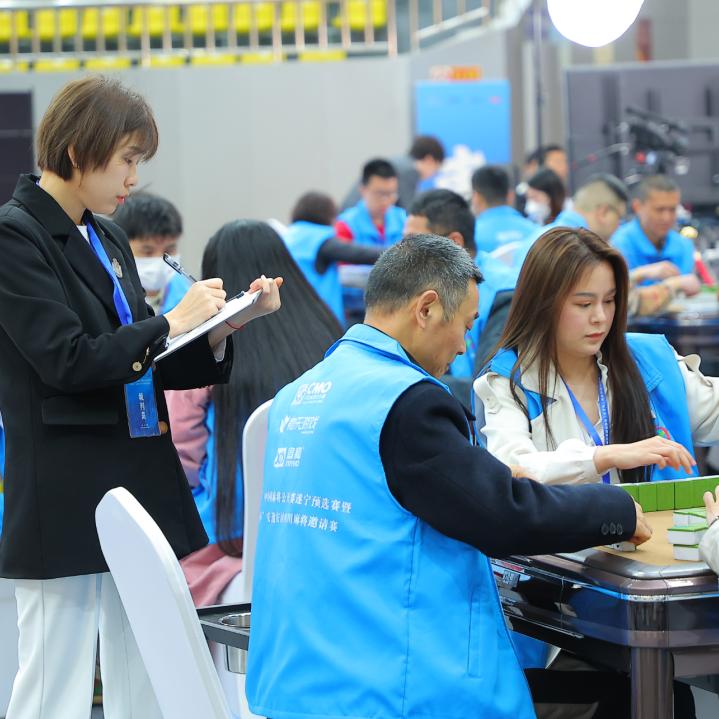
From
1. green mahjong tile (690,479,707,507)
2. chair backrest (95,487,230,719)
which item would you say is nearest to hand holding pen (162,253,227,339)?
chair backrest (95,487,230,719)

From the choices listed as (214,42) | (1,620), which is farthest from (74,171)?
(214,42)

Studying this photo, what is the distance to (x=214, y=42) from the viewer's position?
35.4ft

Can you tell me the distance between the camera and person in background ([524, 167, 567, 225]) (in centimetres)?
676

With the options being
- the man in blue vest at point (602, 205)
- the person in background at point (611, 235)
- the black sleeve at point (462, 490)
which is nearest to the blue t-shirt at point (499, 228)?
the person in background at point (611, 235)

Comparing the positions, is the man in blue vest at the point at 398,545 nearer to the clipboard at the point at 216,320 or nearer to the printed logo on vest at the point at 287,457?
the printed logo on vest at the point at 287,457

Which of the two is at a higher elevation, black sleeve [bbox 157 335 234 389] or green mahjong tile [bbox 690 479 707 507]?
black sleeve [bbox 157 335 234 389]

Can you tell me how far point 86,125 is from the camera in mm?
2096

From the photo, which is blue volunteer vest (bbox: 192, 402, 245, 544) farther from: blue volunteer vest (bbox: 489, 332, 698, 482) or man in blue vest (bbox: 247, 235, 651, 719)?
man in blue vest (bbox: 247, 235, 651, 719)

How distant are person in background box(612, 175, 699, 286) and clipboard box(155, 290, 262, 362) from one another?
3.99 m

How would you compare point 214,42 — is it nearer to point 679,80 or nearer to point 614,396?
point 679,80

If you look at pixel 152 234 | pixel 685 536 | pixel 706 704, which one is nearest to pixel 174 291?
pixel 152 234

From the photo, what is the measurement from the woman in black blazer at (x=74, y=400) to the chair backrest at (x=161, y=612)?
0.37 metres

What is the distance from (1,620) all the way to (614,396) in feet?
5.59

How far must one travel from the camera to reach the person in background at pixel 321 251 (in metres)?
5.57
